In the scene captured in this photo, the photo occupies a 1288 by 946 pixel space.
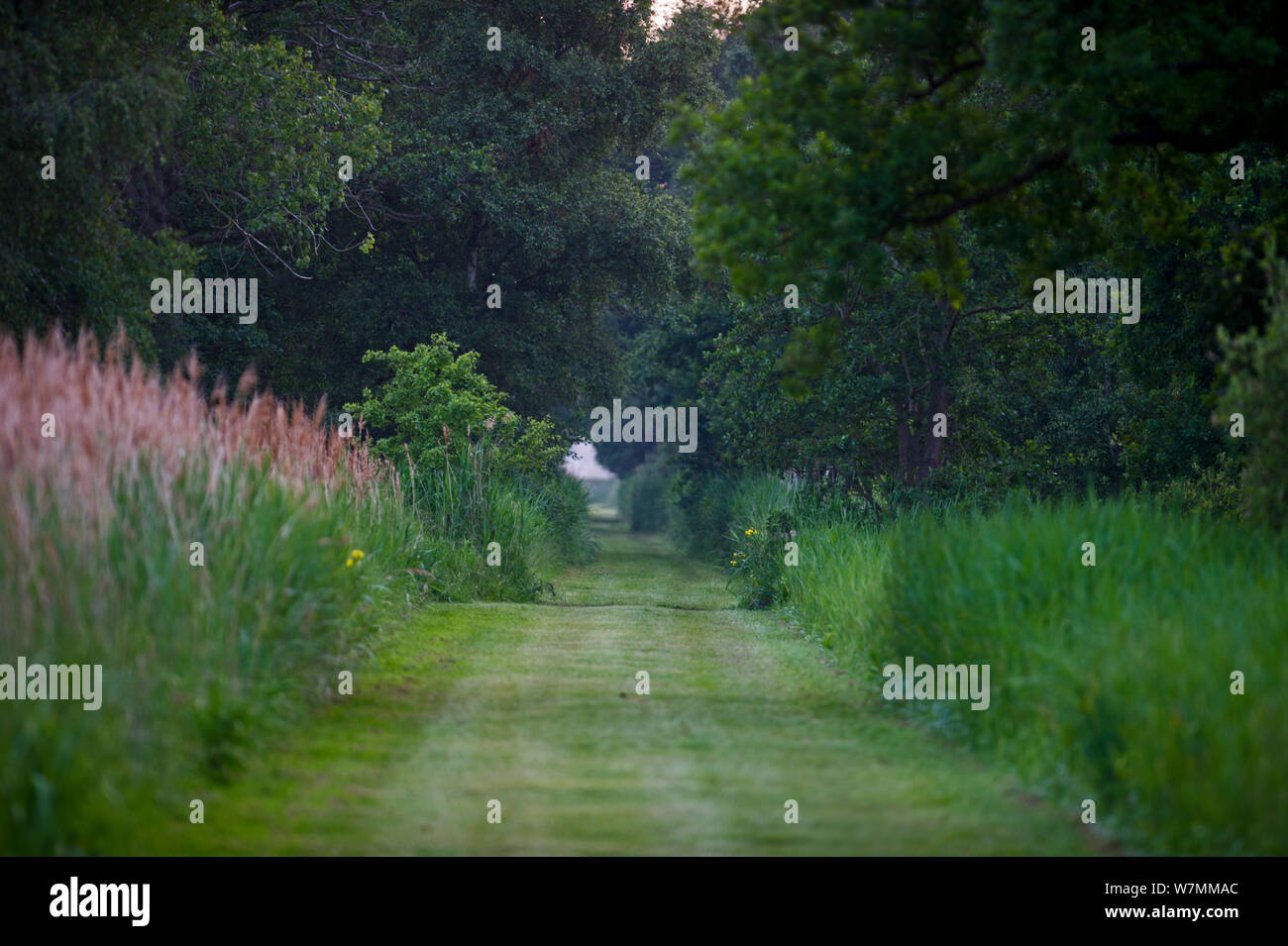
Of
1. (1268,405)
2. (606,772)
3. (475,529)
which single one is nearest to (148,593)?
(606,772)

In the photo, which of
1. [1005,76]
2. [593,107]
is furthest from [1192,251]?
[593,107]

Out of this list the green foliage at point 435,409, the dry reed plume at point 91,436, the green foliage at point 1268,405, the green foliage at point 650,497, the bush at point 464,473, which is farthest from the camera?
the green foliage at point 650,497

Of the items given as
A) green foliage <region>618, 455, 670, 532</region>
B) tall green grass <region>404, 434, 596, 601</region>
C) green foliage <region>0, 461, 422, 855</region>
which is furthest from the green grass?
green foliage <region>618, 455, 670, 532</region>

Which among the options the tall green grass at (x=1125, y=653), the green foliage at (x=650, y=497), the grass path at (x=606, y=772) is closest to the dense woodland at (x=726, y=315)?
the tall green grass at (x=1125, y=653)

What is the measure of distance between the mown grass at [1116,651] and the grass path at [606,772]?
0.34m

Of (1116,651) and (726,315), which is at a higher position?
(726,315)

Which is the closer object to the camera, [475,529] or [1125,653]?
[1125,653]

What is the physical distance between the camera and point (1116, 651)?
7434 mm

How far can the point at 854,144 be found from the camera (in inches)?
449

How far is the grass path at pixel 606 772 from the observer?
6887 millimetres

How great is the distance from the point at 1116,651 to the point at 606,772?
3.00 m

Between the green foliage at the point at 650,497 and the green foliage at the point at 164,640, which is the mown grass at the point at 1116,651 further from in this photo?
the green foliage at the point at 650,497

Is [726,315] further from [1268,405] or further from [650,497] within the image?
[1268,405]
